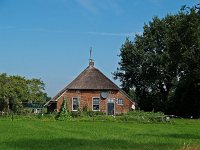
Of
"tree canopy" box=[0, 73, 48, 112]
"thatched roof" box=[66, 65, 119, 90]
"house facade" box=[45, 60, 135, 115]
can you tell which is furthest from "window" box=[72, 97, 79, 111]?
"tree canopy" box=[0, 73, 48, 112]

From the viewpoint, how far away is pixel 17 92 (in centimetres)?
8844

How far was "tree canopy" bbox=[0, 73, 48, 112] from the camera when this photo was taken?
83.2 m

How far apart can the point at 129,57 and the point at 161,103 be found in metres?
10.1

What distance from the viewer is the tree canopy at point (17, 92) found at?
83.2m

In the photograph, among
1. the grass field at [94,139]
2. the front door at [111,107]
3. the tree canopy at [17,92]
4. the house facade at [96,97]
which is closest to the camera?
the grass field at [94,139]

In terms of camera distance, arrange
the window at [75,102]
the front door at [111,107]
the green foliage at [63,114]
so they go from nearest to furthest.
A: 1. the green foliage at [63,114]
2. the front door at [111,107]
3. the window at [75,102]

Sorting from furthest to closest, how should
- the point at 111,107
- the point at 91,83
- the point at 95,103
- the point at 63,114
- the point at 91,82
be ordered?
the point at 91,82 < the point at 91,83 < the point at 95,103 < the point at 111,107 < the point at 63,114

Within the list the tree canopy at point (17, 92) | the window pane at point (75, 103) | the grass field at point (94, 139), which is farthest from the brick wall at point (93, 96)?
the grass field at point (94, 139)

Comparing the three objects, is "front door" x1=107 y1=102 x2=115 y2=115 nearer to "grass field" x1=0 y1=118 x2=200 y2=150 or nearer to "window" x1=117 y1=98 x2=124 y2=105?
"window" x1=117 y1=98 x2=124 y2=105

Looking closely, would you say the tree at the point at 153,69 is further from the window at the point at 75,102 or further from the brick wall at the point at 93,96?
the window at the point at 75,102

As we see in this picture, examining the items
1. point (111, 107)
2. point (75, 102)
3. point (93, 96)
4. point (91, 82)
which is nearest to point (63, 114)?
point (75, 102)

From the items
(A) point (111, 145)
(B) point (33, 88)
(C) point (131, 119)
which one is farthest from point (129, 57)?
(A) point (111, 145)

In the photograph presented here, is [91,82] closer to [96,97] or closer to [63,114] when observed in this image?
[96,97]

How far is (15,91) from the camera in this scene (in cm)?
8756
